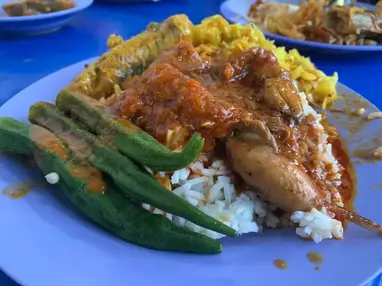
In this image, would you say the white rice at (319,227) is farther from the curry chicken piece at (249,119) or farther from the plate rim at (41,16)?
the plate rim at (41,16)

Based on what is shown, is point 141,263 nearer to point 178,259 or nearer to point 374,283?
point 178,259

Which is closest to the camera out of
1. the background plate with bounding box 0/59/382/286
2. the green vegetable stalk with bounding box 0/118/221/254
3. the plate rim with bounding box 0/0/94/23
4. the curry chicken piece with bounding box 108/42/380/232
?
the background plate with bounding box 0/59/382/286

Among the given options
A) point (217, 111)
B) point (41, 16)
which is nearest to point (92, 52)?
point (41, 16)

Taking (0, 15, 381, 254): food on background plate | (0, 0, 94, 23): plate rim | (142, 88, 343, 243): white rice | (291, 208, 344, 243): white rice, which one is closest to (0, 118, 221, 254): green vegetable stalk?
(0, 15, 381, 254): food on background plate

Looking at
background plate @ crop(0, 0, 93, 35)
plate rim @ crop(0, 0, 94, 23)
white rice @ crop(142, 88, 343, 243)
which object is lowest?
background plate @ crop(0, 0, 93, 35)

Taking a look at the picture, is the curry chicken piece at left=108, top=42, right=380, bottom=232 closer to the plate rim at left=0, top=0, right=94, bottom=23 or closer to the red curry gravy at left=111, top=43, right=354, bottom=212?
the red curry gravy at left=111, top=43, right=354, bottom=212

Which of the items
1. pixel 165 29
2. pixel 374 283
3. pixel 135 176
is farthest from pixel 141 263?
pixel 165 29

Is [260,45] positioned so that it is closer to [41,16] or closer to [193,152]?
[193,152]
